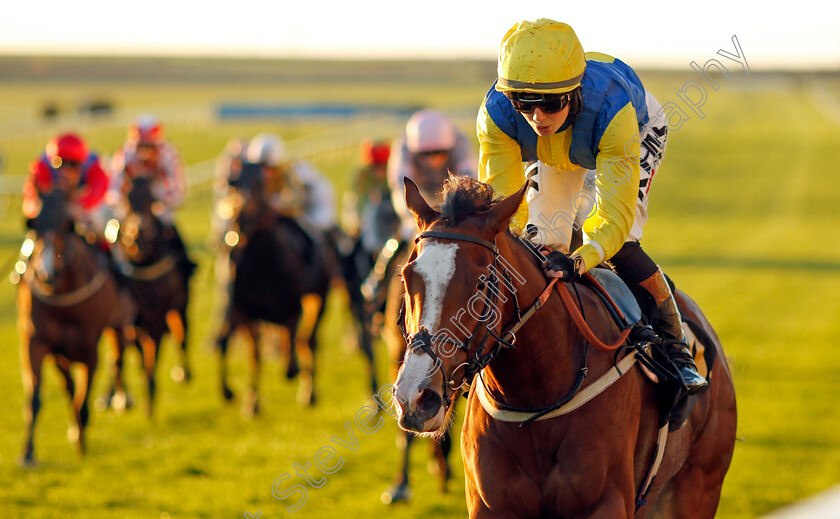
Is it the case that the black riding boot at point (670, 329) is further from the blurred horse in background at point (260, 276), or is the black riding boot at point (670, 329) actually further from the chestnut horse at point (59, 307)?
the blurred horse in background at point (260, 276)

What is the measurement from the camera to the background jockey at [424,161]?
280 inches

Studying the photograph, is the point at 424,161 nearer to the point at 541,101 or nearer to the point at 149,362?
the point at 149,362

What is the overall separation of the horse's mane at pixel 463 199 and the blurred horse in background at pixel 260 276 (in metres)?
6.16

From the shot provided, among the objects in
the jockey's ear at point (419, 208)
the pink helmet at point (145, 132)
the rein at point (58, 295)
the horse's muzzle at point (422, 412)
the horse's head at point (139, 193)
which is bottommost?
the rein at point (58, 295)

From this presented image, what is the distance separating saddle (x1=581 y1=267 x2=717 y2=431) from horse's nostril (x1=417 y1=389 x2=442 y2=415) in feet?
3.63

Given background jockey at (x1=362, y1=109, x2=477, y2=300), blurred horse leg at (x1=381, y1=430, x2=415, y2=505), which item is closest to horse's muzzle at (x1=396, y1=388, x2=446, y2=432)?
blurred horse leg at (x1=381, y1=430, x2=415, y2=505)

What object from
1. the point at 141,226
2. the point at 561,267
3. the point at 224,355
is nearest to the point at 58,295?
the point at 141,226

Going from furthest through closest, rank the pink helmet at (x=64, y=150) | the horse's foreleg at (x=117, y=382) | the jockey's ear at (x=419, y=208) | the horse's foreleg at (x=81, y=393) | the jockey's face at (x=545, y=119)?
1. the horse's foreleg at (x=117, y=382)
2. the pink helmet at (x=64, y=150)
3. the horse's foreleg at (x=81, y=393)
4. the jockey's face at (x=545, y=119)
5. the jockey's ear at (x=419, y=208)

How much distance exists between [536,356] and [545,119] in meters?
0.79

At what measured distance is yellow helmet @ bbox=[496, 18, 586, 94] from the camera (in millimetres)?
3242

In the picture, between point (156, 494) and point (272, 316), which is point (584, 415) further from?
point (272, 316)

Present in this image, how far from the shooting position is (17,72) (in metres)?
69.7

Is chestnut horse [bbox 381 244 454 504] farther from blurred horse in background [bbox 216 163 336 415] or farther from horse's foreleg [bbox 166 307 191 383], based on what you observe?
horse's foreleg [bbox 166 307 191 383]

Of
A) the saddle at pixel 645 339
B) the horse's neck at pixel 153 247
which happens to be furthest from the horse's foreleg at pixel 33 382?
the saddle at pixel 645 339
